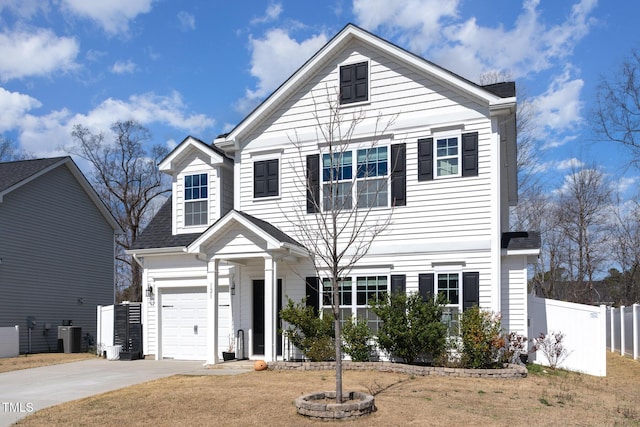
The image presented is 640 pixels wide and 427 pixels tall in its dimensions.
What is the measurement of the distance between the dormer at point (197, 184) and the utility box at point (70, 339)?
259 inches

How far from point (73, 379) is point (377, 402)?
7436 millimetres

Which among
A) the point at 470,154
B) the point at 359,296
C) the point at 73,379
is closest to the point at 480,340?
the point at 359,296

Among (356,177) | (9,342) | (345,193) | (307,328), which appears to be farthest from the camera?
(9,342)

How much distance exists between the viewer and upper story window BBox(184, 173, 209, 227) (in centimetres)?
1700

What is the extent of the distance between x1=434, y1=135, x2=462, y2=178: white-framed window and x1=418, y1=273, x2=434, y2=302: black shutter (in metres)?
2.50

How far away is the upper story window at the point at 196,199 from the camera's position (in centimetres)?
1700

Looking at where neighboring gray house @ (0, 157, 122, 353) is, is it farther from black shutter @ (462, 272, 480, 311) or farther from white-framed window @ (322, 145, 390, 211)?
black shutter @ (462, 272, 480, 311)

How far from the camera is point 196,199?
17.1 metres

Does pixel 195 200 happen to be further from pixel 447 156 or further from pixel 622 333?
pixel 622 333

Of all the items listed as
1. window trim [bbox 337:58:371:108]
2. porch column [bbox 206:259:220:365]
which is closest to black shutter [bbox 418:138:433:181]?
window trim [bbox 337:58:371:108]

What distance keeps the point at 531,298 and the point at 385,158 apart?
531 cm

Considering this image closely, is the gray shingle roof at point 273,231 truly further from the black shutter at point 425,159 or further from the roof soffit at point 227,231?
the black shutter at point 425,159

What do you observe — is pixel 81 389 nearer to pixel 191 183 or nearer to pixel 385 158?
pixel 191 183

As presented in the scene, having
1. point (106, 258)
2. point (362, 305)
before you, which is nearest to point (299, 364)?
point (362, 305)
